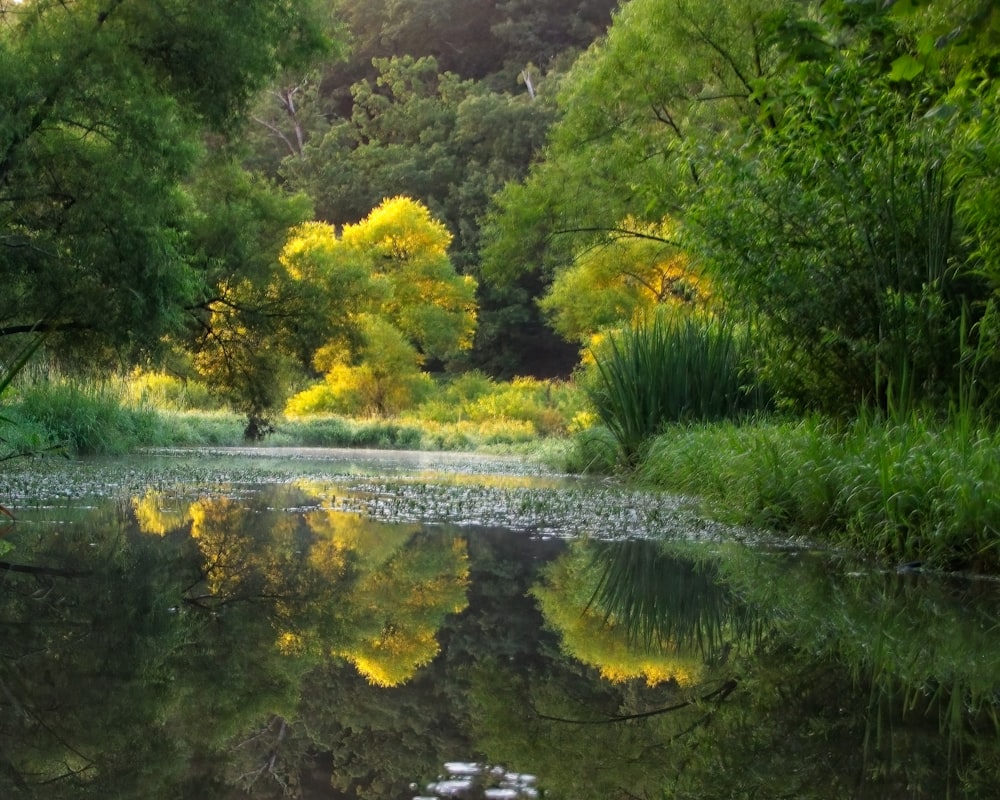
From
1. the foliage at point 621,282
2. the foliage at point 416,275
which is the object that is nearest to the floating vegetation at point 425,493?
the foliage at point 621,282

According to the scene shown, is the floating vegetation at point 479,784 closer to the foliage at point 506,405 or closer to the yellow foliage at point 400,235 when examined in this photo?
the foliage at point 506,405

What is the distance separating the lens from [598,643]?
305cm

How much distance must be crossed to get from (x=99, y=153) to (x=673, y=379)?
21.4 ft

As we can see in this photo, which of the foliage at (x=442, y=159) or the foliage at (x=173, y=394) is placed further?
the foliage at (x=442, y=159)

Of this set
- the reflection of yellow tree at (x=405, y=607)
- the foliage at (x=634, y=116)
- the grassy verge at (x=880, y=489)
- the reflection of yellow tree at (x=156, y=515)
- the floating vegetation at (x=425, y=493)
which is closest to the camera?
the reflection of yellow tree at (x=405, y=607)

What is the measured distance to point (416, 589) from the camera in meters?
3.81

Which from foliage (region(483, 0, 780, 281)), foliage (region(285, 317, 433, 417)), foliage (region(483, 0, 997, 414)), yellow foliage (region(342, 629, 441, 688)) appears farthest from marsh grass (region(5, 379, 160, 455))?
foliage (region(285, 317, 433, 417))

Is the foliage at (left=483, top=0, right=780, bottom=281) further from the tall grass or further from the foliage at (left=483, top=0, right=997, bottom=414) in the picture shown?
the foliage at (left=483, top=0, right=997, bottom=414)

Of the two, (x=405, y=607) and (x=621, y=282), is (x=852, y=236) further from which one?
(x=621, y=282)

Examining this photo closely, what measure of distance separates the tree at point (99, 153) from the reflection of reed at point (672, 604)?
707 centimetres

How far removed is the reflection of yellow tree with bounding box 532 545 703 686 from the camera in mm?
2682

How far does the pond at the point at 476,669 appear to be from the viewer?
6.20 ft

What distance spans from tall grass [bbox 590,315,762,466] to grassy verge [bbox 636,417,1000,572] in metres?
3.96

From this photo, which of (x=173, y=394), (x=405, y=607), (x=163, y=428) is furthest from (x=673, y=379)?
(x=173, y=394)
